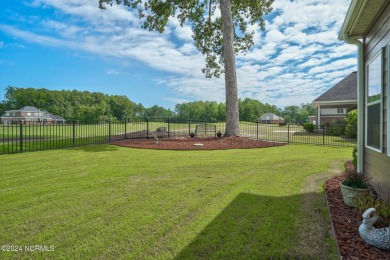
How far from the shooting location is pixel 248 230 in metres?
2.72

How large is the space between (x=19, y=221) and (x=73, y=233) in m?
0.95

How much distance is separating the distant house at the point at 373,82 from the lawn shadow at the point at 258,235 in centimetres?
152

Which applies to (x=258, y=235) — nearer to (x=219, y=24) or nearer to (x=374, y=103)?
(x=374, y=103)

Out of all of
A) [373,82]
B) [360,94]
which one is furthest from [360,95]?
[373,82]

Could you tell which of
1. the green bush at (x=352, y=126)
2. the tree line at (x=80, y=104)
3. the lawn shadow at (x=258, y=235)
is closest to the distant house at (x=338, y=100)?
the green bush at (x=352, y=126)

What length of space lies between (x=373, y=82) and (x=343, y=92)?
→ 21472 mm

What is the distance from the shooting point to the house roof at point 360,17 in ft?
11.0

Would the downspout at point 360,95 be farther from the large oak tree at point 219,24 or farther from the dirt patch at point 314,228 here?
the large oak tree at point 219,24

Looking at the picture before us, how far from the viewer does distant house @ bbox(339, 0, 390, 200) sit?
3.31 m

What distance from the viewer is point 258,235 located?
2596mm

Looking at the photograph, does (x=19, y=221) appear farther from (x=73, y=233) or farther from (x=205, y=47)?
(x=205, y=47)

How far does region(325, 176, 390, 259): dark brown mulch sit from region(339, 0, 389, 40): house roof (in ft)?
10.2

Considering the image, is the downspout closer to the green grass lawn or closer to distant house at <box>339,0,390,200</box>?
distant house at <box>339,0,390,200</box>

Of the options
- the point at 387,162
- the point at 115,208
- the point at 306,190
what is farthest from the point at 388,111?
the point at 115,208
